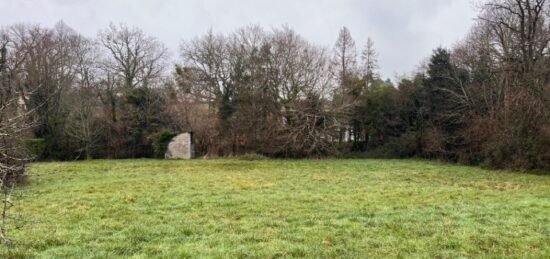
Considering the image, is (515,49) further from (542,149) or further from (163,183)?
(163,183)

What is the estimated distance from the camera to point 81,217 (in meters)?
8.32

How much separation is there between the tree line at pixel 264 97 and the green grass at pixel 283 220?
47.0 feet

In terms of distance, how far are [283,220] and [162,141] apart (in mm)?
A: 23360

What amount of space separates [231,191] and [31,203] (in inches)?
201

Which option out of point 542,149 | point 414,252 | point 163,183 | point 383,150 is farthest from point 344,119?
point 414,252

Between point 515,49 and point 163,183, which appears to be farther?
point 515,49

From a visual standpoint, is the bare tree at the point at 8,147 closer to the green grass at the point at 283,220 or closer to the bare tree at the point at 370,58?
the green grass at the point at 283,220

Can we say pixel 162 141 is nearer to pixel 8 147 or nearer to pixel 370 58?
pixel 370 58

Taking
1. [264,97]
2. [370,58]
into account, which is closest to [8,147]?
[264,97]

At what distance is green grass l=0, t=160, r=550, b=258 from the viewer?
19.1 ft

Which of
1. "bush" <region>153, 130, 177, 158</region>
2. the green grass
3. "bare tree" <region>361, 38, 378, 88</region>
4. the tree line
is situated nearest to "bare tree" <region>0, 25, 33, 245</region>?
the green grass

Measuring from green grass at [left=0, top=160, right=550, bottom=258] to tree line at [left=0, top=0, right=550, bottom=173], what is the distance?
14318 mm

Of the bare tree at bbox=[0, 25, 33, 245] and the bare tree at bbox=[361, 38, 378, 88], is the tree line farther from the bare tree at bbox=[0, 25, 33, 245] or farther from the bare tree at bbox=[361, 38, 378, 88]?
the bare tree at bbox=[0, 25, 33, 245]

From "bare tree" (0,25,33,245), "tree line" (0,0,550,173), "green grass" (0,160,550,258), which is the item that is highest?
"tree line" (0,0,550,173)
